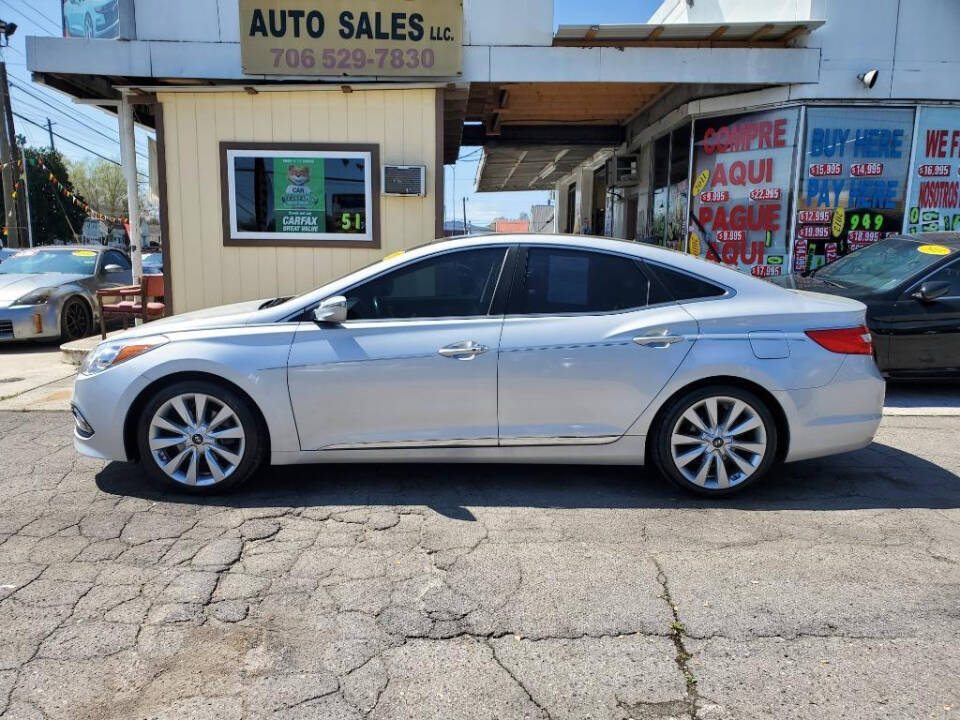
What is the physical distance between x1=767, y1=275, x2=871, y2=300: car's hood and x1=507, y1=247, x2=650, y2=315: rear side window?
3.18 meters

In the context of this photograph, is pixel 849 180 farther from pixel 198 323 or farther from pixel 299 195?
pixel 198 323

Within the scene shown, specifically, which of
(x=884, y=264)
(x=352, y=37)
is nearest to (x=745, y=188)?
(x=884, y=264)

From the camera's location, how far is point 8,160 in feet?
66.0

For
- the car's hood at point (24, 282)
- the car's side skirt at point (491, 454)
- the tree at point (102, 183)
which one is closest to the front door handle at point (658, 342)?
the car's side skirt at point (491, 454)

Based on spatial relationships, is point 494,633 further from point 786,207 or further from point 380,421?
point 786,207

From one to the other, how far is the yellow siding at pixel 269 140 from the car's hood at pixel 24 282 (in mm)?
3212

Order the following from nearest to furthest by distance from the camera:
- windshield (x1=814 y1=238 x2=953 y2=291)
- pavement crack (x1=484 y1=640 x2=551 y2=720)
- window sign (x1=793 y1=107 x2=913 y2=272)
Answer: pavement crack (x1=484 y1=640 x2=551 y2=720)
windshield (x1=814 y1=238 x2=953 y2=291)
window sign (x1=793 y1=107 x2=913 y2=272)

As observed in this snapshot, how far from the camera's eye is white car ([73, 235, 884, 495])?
404 cm

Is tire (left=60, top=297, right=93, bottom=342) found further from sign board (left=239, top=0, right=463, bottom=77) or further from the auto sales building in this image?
sign board (left=239, top=0, right=463, bottom=77)

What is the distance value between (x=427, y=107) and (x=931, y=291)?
18.1ft

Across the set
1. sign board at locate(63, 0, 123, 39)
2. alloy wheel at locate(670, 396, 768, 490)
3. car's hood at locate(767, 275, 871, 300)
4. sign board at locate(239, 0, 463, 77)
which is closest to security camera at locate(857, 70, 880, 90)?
car's hood at locate(767, 275, 871, 300)

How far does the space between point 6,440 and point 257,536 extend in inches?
121

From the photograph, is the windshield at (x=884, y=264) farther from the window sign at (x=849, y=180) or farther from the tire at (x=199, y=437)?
the tire at (x=199, y=437)

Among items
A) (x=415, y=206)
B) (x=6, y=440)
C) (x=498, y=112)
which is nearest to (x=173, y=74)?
(x=415, y=206)
